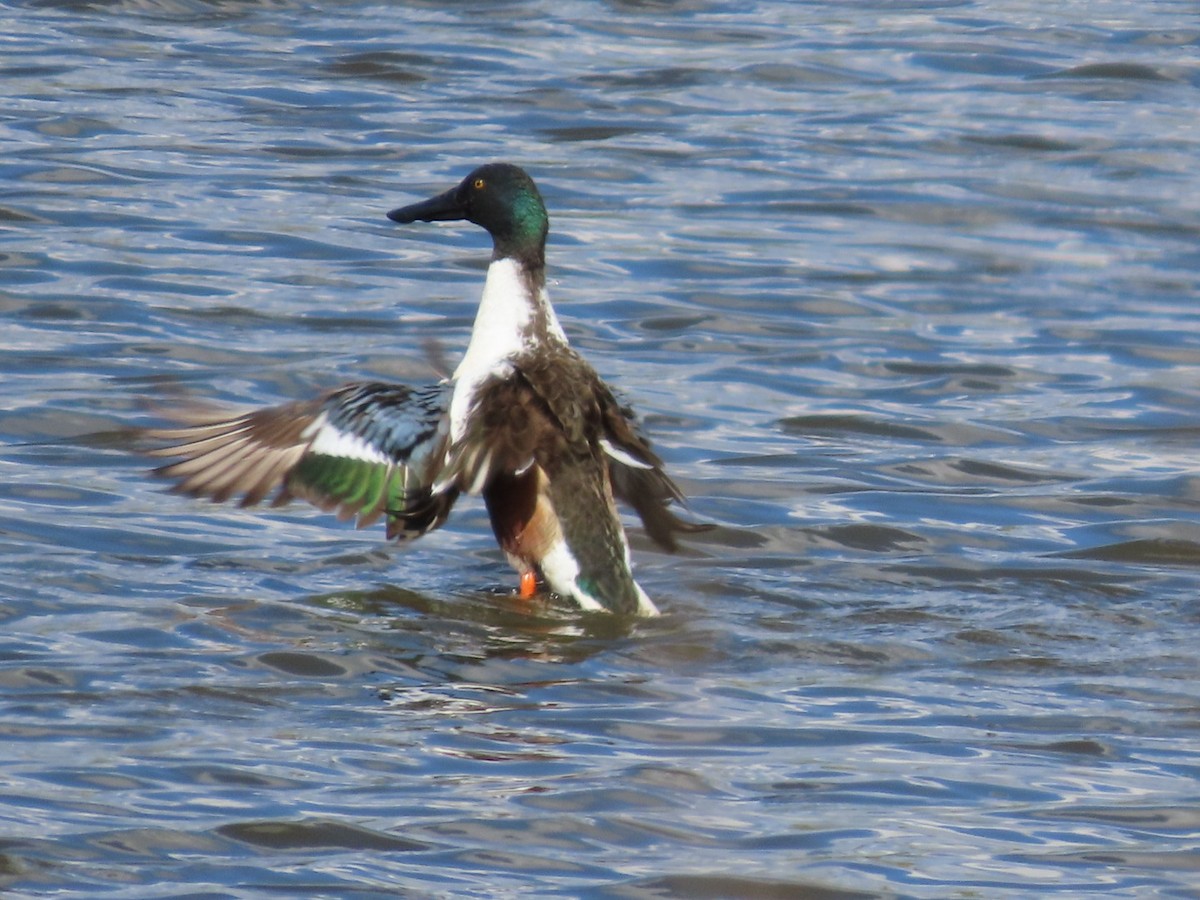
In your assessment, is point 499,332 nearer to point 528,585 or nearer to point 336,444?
point 336,444

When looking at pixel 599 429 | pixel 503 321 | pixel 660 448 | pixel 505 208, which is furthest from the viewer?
pixel 660 448

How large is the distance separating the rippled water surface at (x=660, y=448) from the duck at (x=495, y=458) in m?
0.21

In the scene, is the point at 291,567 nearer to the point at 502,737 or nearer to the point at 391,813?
the point at 502,737

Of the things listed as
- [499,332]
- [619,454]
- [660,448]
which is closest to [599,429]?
[619,454]

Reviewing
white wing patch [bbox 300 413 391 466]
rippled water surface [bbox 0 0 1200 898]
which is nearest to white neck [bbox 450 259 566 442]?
white wing patch [bbox 300 413 391 466]

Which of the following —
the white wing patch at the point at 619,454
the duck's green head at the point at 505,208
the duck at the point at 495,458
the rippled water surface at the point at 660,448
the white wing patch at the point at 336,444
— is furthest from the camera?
the duck's green head at the point at 505,208

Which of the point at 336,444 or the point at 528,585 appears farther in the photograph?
the point at 336,444

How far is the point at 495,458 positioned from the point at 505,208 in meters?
1.38

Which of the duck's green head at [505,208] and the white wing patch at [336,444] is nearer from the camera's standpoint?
the white wing patch at [336,444]

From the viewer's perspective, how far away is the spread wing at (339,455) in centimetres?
758

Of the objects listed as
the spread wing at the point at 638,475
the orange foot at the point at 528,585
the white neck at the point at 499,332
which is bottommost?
the orange foot at the point at 528,585

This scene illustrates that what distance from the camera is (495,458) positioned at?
728 cm

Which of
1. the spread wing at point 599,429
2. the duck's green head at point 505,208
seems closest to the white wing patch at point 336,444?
the spread wing at point 599,429

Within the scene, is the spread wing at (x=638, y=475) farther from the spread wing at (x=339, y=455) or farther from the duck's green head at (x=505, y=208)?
the duck's green head at (x=505, y=208)
